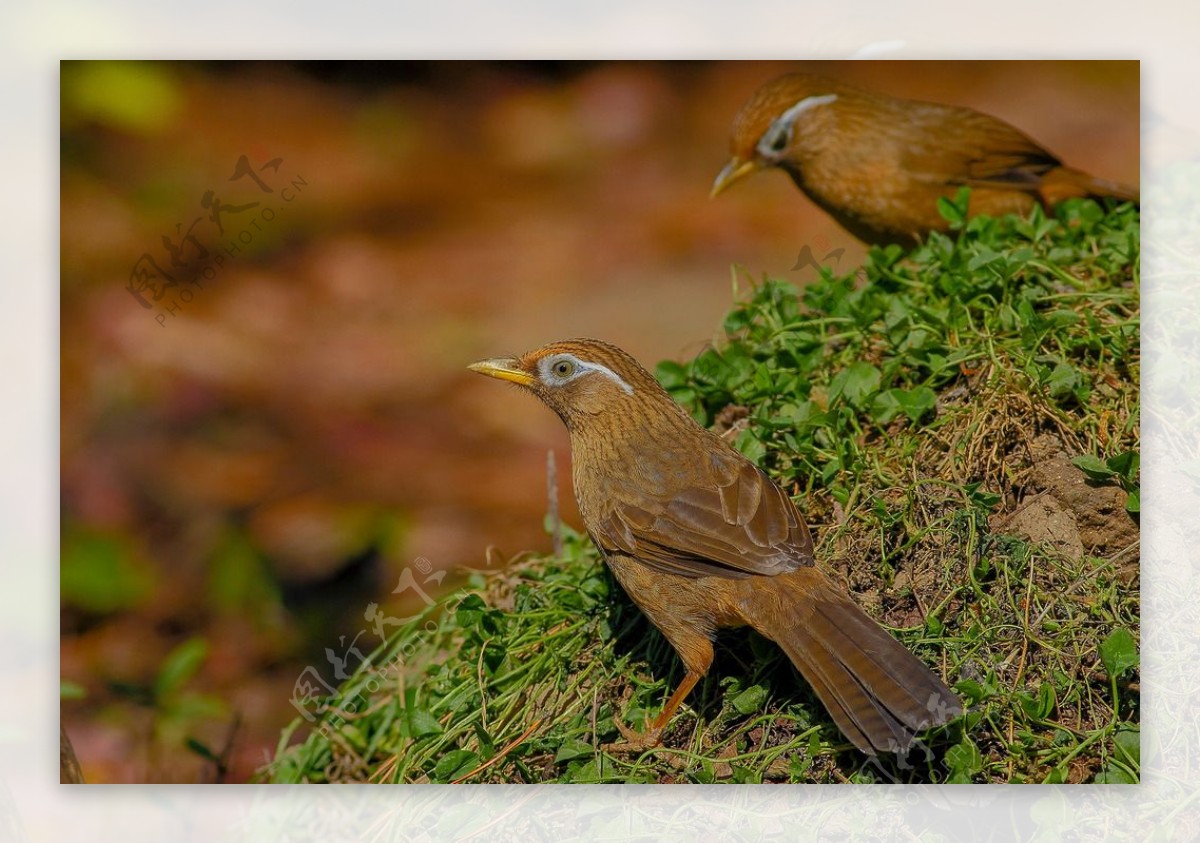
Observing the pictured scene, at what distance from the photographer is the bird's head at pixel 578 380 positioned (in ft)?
12.5

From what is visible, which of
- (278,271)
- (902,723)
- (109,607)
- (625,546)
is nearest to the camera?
(902,723)

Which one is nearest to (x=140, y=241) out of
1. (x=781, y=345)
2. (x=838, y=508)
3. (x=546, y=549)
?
(x=546, y=549)

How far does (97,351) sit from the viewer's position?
13.4 feet

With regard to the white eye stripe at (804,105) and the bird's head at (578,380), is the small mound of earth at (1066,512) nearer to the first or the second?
the bird's head at (578,380)

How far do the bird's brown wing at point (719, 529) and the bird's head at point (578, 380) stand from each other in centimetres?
33

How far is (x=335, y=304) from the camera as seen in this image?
185 inches

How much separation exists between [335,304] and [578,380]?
131cm

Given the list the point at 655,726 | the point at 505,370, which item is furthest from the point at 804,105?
the point at 655,726

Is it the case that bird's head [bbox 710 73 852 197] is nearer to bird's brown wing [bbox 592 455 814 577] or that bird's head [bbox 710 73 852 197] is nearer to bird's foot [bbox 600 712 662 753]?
bird's brown wing [bbox 592 455 814 577]

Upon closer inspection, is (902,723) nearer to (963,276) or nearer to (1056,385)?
(1056,385)

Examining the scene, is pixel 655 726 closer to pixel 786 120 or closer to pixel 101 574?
pixel 101 574

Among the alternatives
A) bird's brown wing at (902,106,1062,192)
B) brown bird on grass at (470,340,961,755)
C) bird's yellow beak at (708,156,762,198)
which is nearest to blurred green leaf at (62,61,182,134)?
brown bird on grass at (470,340,961,755)

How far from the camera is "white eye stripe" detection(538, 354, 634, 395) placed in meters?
3.81

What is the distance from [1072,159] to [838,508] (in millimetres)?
1578
